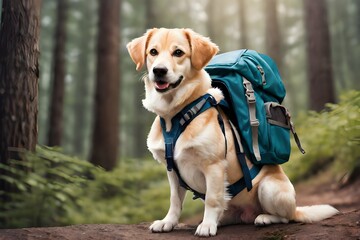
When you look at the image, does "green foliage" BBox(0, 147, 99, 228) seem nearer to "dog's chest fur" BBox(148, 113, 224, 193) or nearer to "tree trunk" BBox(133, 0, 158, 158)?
Result: "dog's chest fur" BBox(148, 113, 224, 193)

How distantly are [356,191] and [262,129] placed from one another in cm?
357

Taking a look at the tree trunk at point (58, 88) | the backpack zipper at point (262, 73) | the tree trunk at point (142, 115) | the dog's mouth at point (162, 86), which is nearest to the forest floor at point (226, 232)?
the dog's mouth at point (162, 86)

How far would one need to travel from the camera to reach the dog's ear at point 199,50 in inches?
143

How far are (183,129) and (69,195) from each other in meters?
4.14

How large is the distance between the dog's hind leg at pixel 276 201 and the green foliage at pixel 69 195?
214cm

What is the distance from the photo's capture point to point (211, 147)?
3.49 m

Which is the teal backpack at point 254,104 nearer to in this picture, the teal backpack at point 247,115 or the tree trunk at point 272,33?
the teal backpack at point 247,115

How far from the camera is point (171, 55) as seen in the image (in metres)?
3.57

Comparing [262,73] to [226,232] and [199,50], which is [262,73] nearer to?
[199,50]

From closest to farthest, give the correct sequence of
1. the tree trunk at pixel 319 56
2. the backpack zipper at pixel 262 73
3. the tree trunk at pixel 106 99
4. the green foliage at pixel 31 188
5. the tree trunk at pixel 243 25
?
the backpack zipper at pixel 262 73 → the green foliage at pixel 31 188 → the tree trunk at pixel 319 56 → the tree trunk at pixel 106 99 → the tree trunk at pixel 243 25

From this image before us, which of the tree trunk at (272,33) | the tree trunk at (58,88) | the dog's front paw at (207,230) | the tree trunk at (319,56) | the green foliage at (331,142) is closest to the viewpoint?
the dog's front paw at (207,230)

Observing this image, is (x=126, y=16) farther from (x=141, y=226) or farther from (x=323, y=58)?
(x=141, y=226)

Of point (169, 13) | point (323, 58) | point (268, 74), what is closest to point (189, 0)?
point (169, 13)

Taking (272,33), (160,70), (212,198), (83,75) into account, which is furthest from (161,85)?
(83,75)
